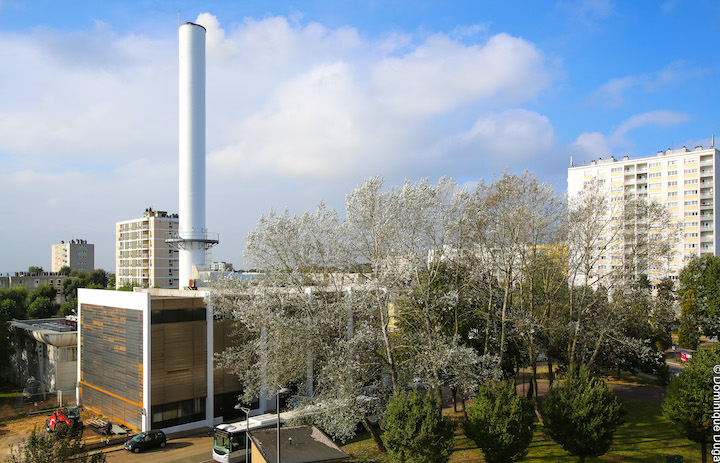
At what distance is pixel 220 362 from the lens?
91.1ft

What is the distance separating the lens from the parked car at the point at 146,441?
2444cm

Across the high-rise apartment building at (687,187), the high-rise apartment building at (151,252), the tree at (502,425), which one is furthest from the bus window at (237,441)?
the high-rise apartment building at (151,252)

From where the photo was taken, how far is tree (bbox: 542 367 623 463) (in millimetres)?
18391

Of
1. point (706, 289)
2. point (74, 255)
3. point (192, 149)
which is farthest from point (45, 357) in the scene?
point (74, 255)

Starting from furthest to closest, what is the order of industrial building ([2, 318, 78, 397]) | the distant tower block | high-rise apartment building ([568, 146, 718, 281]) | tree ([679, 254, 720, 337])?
high-rise apartment building ([568, 146, 718, 281]) → tree ([679, 254, 720, 337]) → the distant tower block → industrial building ([2, 318, 78, 397])

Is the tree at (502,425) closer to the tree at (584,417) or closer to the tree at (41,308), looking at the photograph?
the tree at (584,417)

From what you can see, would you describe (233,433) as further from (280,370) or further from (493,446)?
(493,446)

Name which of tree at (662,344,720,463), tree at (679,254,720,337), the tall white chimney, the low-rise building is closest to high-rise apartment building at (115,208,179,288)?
A: the low-rise building

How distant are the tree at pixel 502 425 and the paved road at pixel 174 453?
1363cm

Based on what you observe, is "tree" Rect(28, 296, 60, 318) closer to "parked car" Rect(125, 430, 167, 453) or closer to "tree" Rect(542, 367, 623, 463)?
"parked car" Rect(125, 430, 167, 453)

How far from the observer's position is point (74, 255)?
522 feet

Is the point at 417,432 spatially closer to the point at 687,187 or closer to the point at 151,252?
the point at 687,187

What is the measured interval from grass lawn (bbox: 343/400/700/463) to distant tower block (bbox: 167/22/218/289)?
27.4 meters

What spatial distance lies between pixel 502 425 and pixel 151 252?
89.3 meters
